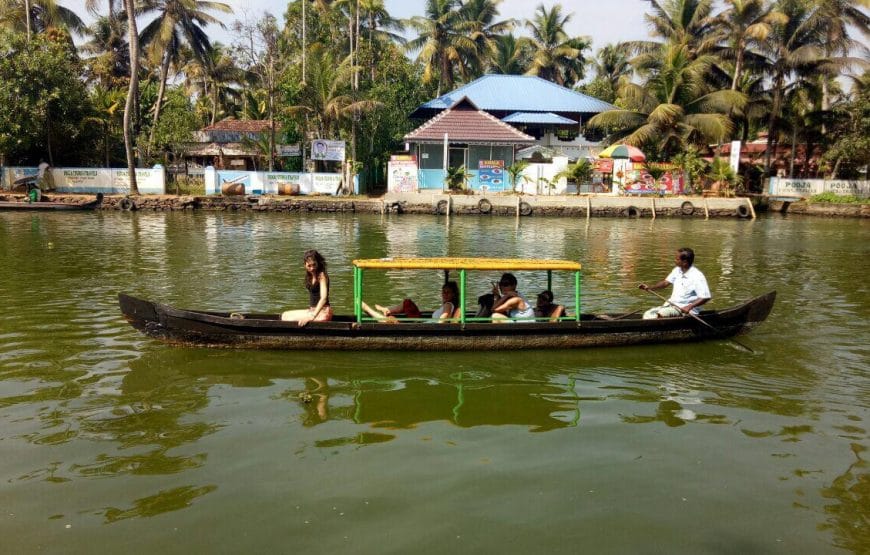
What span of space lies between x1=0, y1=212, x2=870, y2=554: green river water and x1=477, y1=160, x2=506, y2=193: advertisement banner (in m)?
24.3

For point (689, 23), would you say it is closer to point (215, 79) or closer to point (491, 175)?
point (491, 175)

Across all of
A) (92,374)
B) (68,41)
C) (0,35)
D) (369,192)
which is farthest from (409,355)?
(68,41)

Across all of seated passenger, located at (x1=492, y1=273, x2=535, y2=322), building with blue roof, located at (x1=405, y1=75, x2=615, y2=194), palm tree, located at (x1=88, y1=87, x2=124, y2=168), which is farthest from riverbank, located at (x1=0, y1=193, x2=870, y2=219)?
seated passenger, located at (x1=492, y1=273, x2=535, y2=322)

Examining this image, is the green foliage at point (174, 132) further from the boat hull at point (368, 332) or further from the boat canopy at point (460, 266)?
the boat canopy at point (460, 266)

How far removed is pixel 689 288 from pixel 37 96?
33.9 metres

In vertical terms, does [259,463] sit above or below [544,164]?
below

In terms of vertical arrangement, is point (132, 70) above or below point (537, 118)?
above

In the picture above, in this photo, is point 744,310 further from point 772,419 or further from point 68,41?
point 68,41

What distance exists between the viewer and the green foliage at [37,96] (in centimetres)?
3173

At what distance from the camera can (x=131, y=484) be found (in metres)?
5.54

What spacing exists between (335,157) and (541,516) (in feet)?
106

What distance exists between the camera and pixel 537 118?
128 feet

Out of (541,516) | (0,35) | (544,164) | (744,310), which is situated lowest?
(541,516)

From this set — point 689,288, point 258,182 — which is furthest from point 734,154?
point 689,288
